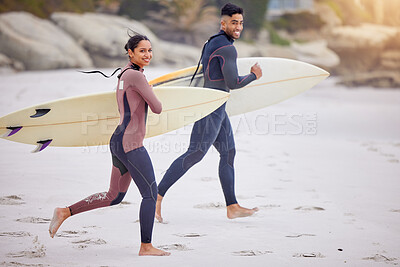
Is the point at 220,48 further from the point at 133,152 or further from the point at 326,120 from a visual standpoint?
the point at 326,120

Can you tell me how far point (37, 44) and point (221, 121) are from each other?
10257 mm

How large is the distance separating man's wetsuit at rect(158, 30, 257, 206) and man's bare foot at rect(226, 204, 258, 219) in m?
0.04

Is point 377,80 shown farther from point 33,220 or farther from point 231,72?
point 33,220

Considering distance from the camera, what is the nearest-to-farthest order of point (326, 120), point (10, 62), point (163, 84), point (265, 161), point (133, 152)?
point (133, 152) → point (163, 84) → point (265, 161) → point (326, 120) → point (10, 62)

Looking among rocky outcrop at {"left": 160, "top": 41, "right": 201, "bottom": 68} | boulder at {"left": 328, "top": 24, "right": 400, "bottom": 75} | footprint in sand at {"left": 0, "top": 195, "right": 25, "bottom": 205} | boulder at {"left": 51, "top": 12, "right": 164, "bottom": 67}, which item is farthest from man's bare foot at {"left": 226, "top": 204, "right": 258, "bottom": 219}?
boulder at {"left": 328, "top": 24, "right": 400, "bottom": 75}

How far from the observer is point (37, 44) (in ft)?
42.2

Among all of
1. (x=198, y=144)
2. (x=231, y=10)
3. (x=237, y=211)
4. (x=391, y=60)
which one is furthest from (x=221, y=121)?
(x=391, y=60)

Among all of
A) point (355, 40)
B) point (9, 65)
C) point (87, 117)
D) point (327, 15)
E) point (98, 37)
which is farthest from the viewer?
point (327, 15)

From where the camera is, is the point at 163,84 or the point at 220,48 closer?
the point at 220,48

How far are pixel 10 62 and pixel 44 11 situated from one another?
469 cm

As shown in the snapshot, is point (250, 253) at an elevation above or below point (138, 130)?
below

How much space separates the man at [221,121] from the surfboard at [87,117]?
115 millimetres

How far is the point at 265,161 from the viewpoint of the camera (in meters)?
5.75

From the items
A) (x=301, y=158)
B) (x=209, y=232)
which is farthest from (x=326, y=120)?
(x=209, y=232)
